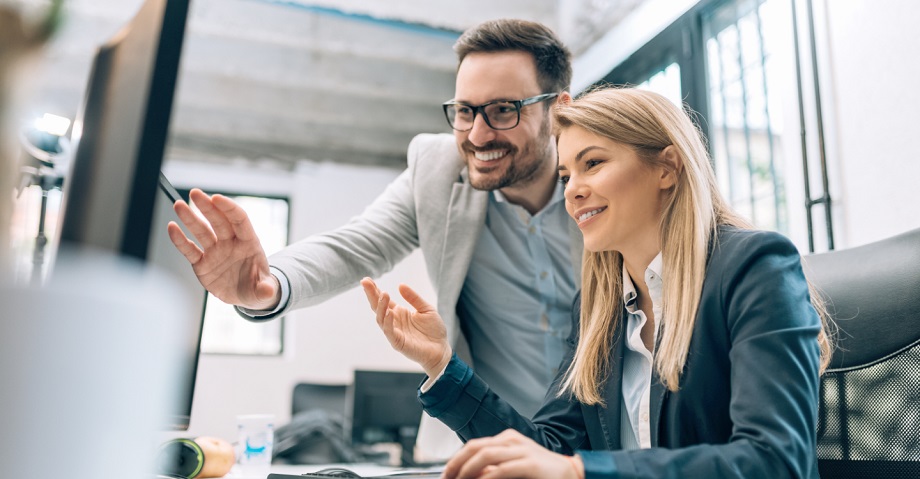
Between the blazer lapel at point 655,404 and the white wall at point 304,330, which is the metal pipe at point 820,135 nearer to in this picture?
the blazer lapel at point 655,404

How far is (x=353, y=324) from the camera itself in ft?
21.9

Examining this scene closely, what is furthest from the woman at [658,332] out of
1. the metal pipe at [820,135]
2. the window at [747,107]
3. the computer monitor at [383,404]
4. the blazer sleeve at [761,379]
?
the computer monitor at [383,404]

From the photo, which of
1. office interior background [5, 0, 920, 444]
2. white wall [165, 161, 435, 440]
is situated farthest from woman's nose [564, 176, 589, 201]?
white wall [165, 161, 435, 440]

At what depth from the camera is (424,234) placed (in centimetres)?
181

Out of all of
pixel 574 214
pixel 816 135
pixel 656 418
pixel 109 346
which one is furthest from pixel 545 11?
pixel 109 346

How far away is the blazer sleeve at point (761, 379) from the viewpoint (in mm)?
791

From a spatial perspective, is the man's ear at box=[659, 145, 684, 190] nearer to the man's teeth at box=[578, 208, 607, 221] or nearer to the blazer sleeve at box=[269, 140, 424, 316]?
the man's teeth at box=[578, 208, 607, 221]

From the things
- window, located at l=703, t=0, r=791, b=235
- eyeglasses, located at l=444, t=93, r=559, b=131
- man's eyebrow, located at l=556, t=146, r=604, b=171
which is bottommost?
man's eyebrow, located at l=556, t=146, r=604, b=171

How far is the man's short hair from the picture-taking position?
5.96 ft

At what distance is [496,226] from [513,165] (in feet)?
0.57

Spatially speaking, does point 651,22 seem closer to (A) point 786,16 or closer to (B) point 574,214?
(A) point 786,16

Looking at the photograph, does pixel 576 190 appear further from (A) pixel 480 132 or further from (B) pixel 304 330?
(B) pixel 304 330

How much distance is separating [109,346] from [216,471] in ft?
3.89

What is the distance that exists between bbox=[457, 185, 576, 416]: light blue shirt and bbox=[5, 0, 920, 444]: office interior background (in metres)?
0.95
